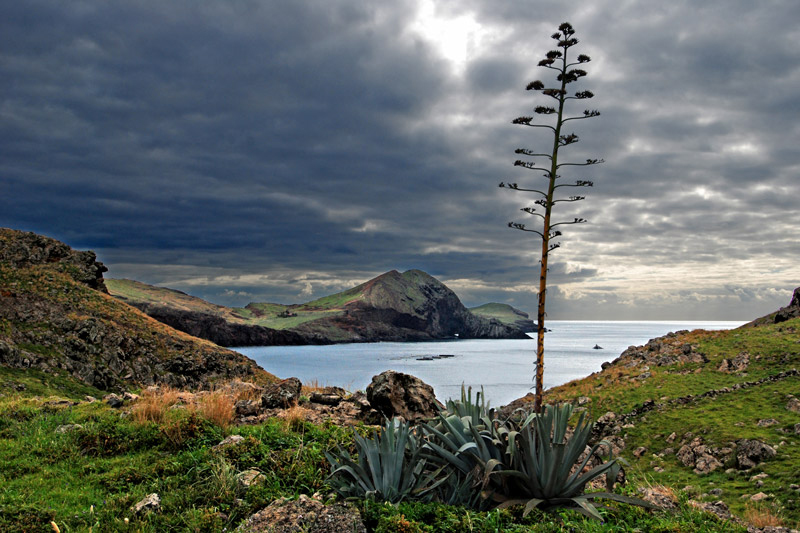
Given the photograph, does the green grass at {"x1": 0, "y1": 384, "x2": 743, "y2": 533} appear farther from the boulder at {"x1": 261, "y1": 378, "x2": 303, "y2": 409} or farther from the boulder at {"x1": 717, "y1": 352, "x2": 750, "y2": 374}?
the boulder at {"x1": 717, "y1": 352, "x2": 750, "y2": 374}

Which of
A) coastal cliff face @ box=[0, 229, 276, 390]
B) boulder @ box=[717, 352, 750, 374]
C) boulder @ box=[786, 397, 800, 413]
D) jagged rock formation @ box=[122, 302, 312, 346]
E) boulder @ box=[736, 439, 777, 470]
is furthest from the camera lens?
jagged rock formation @ box=[122, 302, 312, 346]

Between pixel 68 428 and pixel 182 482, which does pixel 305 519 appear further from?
pixel 68 428

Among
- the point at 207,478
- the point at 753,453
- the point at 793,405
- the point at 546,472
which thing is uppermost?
the point at 546,472

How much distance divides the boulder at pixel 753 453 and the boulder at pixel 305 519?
13944mm

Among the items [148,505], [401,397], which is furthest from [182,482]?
[401,397]

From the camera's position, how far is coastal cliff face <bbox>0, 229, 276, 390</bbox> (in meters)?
28.5

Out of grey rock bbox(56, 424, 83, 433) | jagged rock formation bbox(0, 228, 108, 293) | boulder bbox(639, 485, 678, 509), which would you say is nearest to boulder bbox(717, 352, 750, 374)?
boulder bbox(639, 485, 678, 509)

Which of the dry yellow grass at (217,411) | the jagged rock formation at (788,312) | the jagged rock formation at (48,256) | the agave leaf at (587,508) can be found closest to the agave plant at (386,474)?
the agave leaf at (587,508)

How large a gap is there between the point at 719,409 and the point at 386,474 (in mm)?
19050

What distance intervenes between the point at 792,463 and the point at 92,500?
53.7ft

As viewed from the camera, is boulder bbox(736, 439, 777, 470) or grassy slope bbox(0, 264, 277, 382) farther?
grassy slope bbox(0, 264, 277, 382)

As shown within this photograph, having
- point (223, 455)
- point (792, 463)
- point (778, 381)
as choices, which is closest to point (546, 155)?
point (223, 455)

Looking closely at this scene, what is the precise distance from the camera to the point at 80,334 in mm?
31219

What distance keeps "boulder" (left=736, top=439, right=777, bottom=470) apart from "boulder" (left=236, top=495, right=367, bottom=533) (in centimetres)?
1394
